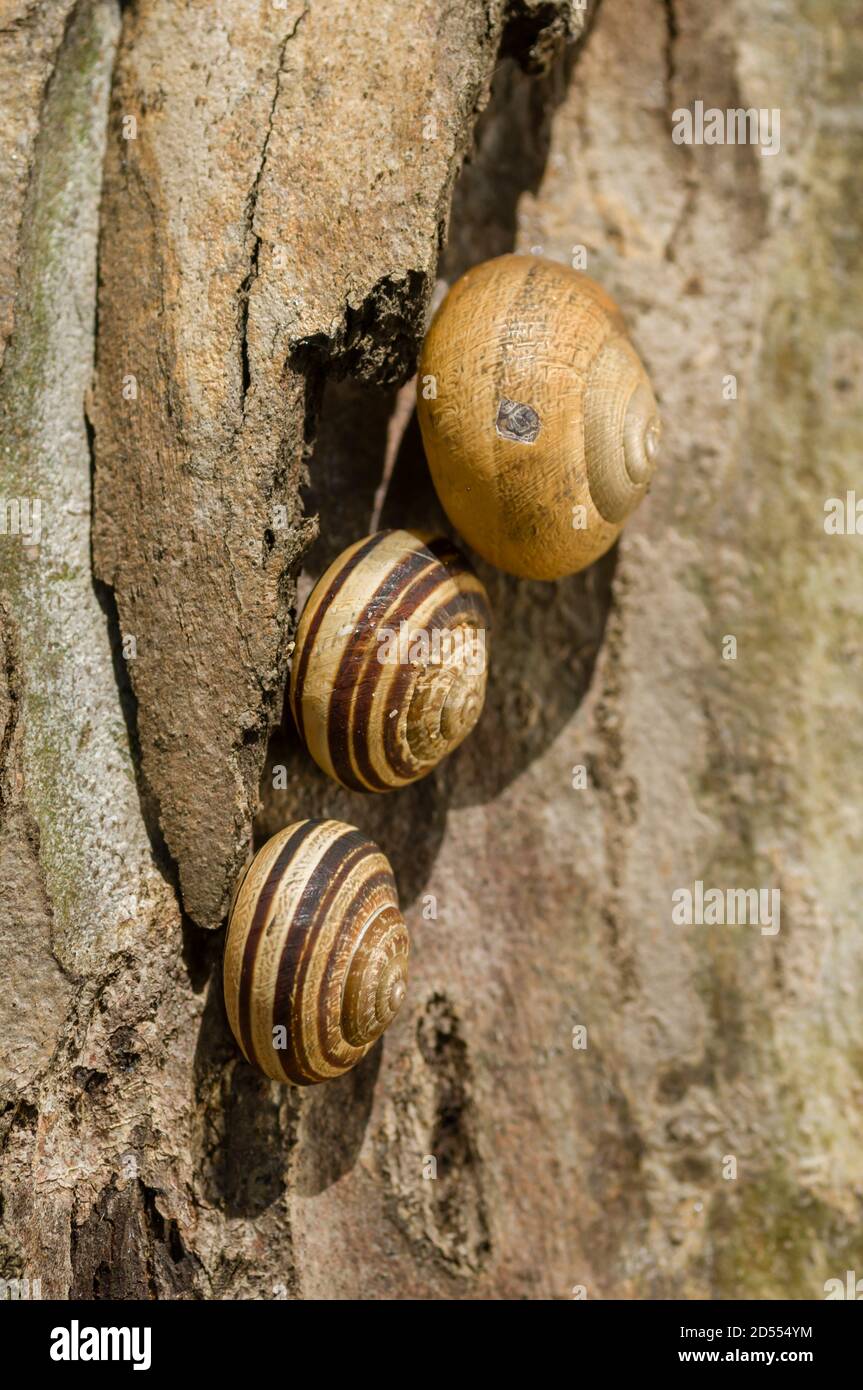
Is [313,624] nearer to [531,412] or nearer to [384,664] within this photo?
[384,664]

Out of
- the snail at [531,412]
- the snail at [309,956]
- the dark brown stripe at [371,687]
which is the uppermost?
the snail at [531,412]

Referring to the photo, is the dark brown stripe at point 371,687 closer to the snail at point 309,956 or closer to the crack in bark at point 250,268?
the snail at point 309,956

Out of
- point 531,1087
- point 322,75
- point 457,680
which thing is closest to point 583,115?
point 322,75

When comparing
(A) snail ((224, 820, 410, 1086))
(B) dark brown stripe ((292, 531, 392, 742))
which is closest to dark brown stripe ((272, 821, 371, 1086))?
(A) snail ((224, 820, 410, 1086))

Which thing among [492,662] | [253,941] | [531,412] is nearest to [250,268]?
[531,412]

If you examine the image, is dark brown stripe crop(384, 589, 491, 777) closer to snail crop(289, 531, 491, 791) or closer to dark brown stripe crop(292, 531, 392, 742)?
snail crop(289, 531, 491, 791)

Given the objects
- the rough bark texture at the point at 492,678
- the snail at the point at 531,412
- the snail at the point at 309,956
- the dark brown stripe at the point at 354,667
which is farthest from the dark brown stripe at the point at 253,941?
the snail at the point at 531,412
